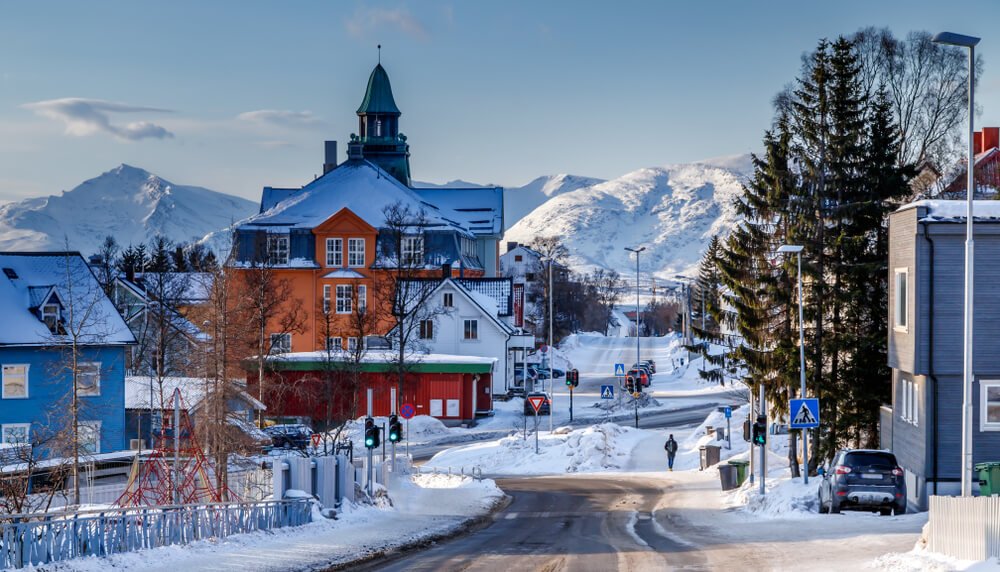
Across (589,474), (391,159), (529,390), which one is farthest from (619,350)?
(589,474)

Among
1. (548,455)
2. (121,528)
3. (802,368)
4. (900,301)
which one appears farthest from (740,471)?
(121,528)

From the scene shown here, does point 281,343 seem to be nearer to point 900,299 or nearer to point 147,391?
point 147,391

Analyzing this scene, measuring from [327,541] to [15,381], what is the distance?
30817mm

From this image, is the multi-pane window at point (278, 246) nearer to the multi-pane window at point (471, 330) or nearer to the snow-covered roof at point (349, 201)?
the snow-covered roof at point (349, 201)

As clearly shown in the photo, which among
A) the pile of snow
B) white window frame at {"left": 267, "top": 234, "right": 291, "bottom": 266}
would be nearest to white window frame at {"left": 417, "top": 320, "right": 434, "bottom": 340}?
white window frame at {"left": 267, "top": 234, "right": 291, "bottom": 266}

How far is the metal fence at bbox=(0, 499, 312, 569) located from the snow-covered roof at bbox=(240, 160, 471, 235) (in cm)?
6277

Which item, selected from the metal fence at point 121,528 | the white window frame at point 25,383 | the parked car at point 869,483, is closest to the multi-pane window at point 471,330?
the white window frame at point 25,383

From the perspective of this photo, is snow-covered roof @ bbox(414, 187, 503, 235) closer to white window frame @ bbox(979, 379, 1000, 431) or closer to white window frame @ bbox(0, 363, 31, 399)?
white window frame @ bbox(0, 363, 31, 399)

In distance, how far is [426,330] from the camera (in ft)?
251

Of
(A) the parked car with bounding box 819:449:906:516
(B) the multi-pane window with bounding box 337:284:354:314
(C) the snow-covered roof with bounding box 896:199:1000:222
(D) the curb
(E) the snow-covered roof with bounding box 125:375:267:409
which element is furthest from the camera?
(B) the multi-pane window with bounding box 337:284:354:314

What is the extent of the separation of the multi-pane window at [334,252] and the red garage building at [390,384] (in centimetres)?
1425

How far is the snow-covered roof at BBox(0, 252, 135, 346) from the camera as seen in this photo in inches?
1959

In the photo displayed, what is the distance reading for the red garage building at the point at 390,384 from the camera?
221ft

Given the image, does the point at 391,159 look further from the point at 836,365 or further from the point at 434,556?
the point at 434,556
